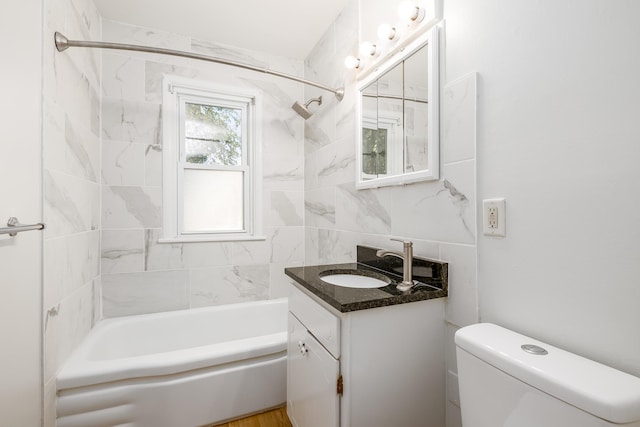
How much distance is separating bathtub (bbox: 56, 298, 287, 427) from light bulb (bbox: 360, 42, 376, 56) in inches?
65.8

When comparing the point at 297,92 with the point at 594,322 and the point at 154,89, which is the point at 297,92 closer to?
the point at 154,89

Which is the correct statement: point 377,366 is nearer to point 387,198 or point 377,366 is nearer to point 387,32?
point 387,198

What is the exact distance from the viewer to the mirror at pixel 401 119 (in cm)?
113

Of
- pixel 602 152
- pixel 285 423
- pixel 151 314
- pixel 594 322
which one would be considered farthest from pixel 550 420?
pixel 151 314

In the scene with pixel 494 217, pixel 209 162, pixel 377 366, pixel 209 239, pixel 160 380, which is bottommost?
pixel 160 380

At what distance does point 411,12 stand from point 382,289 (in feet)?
3.82

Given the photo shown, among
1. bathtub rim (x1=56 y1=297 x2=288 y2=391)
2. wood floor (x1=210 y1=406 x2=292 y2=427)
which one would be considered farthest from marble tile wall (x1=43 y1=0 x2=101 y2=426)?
wood floor (x1=210 y1=406 x2=292 y2=427)

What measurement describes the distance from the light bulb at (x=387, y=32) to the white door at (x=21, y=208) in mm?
1411

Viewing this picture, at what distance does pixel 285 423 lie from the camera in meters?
1.54

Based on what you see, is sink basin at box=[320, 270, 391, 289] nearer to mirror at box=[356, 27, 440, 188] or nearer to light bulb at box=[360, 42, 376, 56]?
mirror at box=[356, 27, 440, 188]

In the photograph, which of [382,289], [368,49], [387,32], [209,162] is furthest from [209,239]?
[387,32]

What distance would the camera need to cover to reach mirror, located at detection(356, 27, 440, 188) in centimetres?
113

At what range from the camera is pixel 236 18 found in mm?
1937

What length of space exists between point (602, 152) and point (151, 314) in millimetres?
2508
